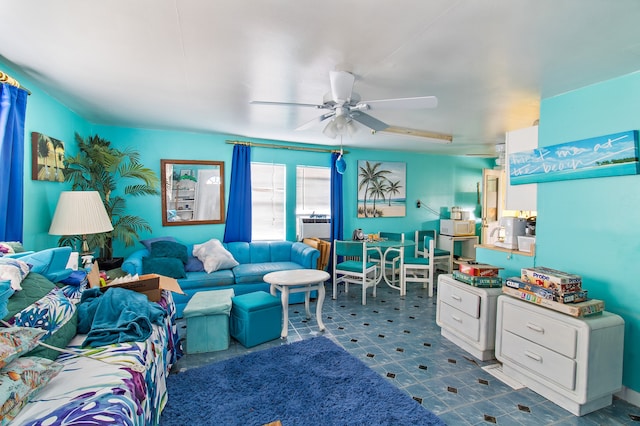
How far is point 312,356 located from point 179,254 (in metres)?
2.24

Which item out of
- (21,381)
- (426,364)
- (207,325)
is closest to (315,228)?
(207,325)

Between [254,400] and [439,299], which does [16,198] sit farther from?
[439,299]

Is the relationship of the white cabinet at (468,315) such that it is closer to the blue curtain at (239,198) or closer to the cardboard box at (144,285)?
the cardboard box at (144,285)

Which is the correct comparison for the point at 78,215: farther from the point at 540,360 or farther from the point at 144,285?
the point at 540,360

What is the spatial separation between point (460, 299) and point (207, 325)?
8.00 ft

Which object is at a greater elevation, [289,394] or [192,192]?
[192,192]

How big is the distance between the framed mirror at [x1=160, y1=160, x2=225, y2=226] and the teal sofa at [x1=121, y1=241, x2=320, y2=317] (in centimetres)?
47

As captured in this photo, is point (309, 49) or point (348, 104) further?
point (348, 104)

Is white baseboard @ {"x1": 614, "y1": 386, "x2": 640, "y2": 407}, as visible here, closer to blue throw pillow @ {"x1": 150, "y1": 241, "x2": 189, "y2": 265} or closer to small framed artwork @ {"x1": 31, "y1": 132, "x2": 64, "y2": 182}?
blue throw pillow @ {"x1": 150, "y1": 241, "x2": 189, "y2": 265}

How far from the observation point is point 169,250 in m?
3.75

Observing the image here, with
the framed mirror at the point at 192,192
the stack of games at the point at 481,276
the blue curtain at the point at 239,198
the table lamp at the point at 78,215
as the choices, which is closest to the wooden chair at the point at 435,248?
the stack of games at the point at 481,276

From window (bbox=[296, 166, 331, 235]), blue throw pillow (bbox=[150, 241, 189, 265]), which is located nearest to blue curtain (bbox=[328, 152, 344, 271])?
window (bbox=[296, 166, 331, 235])

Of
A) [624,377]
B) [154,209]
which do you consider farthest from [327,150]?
[624,377]

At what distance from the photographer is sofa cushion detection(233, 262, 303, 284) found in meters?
3.83
